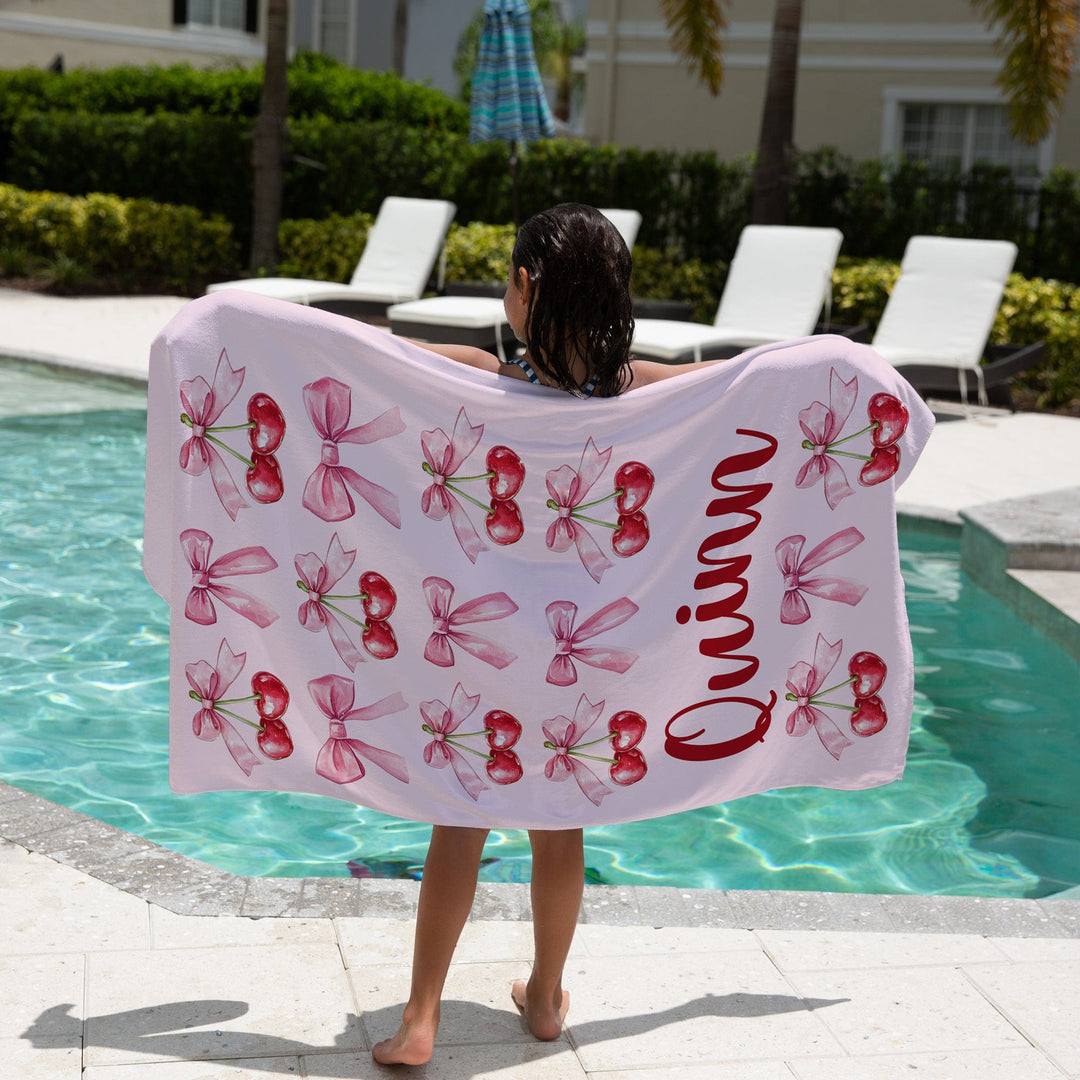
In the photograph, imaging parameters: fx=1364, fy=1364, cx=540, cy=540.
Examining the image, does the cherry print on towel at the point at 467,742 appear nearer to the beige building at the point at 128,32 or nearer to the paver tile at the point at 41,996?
the paver tile at the point at 41,996

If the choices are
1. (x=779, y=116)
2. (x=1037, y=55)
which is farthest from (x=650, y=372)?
(x=779, y=116)

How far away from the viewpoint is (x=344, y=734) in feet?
9.03

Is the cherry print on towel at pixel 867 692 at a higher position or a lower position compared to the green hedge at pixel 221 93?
lower

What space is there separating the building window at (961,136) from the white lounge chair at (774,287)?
24.4ft

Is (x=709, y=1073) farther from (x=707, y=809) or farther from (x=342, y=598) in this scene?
(x=707, y=809)

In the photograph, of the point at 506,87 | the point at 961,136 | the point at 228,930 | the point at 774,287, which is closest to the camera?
the point at 228,930

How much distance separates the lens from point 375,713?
275cm

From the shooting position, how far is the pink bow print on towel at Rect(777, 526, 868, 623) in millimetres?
2834


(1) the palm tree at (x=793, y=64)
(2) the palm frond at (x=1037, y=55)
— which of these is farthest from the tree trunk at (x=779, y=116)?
(2) the palm frond at (x=1037, y=55)

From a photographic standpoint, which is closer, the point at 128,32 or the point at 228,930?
the point at 228,930

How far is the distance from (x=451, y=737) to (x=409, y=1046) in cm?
58

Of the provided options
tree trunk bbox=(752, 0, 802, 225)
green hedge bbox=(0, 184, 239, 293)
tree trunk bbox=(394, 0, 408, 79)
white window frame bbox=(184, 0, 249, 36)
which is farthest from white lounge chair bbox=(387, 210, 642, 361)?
tree trunk bbox=(394, 0, 408, 79)

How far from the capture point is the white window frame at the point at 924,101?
1814cm

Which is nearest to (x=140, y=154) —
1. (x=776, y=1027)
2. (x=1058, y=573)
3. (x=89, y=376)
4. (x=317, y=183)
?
(x=317, y=183)
